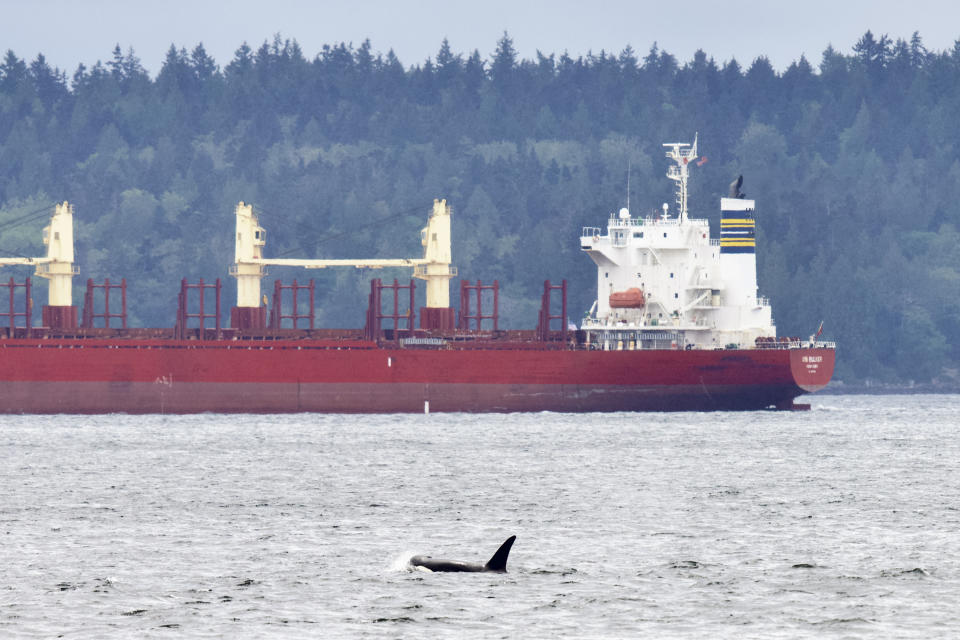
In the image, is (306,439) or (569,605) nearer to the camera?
(569,605)

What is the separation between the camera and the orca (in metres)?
22.9

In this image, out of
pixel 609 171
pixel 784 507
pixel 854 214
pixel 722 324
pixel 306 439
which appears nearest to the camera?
pixel 784 507

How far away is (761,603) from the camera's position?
21.0m

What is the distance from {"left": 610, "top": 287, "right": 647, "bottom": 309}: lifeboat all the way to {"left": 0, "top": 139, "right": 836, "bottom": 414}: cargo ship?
45 millimetres

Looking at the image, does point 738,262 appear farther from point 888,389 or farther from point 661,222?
point 888,389

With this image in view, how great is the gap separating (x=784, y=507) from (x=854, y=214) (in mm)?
94497

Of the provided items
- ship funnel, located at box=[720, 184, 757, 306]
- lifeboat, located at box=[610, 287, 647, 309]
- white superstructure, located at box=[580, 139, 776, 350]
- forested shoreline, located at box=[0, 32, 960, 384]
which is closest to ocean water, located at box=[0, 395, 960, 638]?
lifeboat, located at box=[610, 287, 647, 309]

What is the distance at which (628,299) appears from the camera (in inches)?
2338

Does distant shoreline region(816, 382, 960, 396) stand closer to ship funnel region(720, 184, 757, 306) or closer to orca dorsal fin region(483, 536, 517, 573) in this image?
ship funnel region(720, 184, 757, 306)

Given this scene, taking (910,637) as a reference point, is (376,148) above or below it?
above

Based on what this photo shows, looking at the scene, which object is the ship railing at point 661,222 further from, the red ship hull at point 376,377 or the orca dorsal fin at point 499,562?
the orca dorsal fin at point 499,562

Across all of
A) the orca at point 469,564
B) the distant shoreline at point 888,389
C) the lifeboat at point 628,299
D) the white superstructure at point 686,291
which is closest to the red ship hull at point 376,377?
the white superstructure at point 686,291

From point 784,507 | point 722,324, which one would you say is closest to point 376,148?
point 722,324

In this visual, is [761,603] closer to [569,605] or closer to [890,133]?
[569,605]
